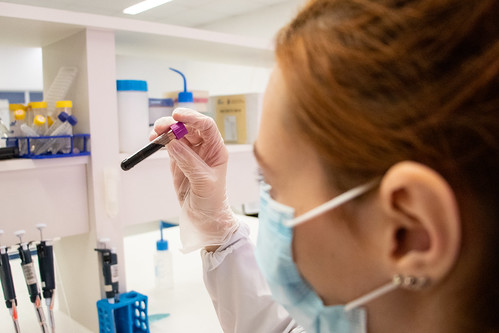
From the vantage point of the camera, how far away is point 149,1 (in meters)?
4.92

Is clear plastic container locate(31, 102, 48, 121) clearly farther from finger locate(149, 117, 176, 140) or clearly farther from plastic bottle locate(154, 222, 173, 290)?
plastic bottle locate(154, 222, 173, 290)

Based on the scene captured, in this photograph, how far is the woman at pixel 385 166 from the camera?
1.36 ft

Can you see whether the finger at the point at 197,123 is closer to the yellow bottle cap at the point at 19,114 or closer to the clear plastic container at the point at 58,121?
the clear plastic container at the point at 58,121

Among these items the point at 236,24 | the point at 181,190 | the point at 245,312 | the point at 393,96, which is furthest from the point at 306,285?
the point at 236,24

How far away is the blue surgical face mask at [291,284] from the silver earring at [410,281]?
67mm

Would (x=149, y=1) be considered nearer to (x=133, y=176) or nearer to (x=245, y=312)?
(x=133, y=176)

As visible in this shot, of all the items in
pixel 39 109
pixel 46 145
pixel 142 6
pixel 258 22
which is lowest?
pixel 46 145

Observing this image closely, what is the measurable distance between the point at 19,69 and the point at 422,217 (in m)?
6.07

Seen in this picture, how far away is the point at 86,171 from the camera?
47.3 inches

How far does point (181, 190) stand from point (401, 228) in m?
0.70

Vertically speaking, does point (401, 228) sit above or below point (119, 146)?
below

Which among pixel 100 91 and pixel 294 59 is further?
pixel 100 91

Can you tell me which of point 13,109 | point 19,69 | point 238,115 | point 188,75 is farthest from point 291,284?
point 188,75

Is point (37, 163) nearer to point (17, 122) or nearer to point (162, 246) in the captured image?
point (17, 122)
